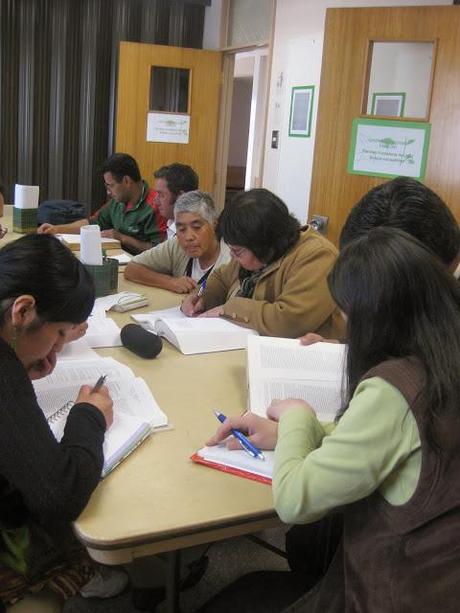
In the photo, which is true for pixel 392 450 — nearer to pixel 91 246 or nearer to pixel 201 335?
pixel 201 335

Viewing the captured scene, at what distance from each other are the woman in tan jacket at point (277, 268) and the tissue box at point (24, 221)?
1.86m

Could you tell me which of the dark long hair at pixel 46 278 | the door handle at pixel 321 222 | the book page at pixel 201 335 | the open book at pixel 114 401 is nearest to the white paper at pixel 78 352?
the open book at pixel 114 401

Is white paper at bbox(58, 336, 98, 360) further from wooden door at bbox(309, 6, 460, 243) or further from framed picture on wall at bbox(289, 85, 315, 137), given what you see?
framed picture on wall at bbox(289, 85, 315, 137)

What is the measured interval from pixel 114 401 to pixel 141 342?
41 cm

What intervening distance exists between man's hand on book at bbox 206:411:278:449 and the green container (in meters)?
1.32

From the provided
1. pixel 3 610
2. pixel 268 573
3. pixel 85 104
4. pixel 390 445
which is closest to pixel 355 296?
pixel 390 445

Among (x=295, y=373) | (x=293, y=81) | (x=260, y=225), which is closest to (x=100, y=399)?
(x=295, y=373)

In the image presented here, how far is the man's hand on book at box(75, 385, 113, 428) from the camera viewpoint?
4.22 ft

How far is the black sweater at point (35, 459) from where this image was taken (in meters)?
1.02

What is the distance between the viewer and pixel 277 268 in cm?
217

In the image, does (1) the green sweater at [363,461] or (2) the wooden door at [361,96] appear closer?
(1) the green sweater at [363,461]

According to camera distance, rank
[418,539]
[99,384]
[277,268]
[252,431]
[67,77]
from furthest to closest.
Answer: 1. [67,77]
2. [277,268]
3. [99,384]
4. [252,431]
5. [418,539]

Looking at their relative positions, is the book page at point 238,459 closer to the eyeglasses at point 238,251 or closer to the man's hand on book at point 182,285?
the eyeglasses at point 238,251

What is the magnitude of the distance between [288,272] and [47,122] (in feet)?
13.6
